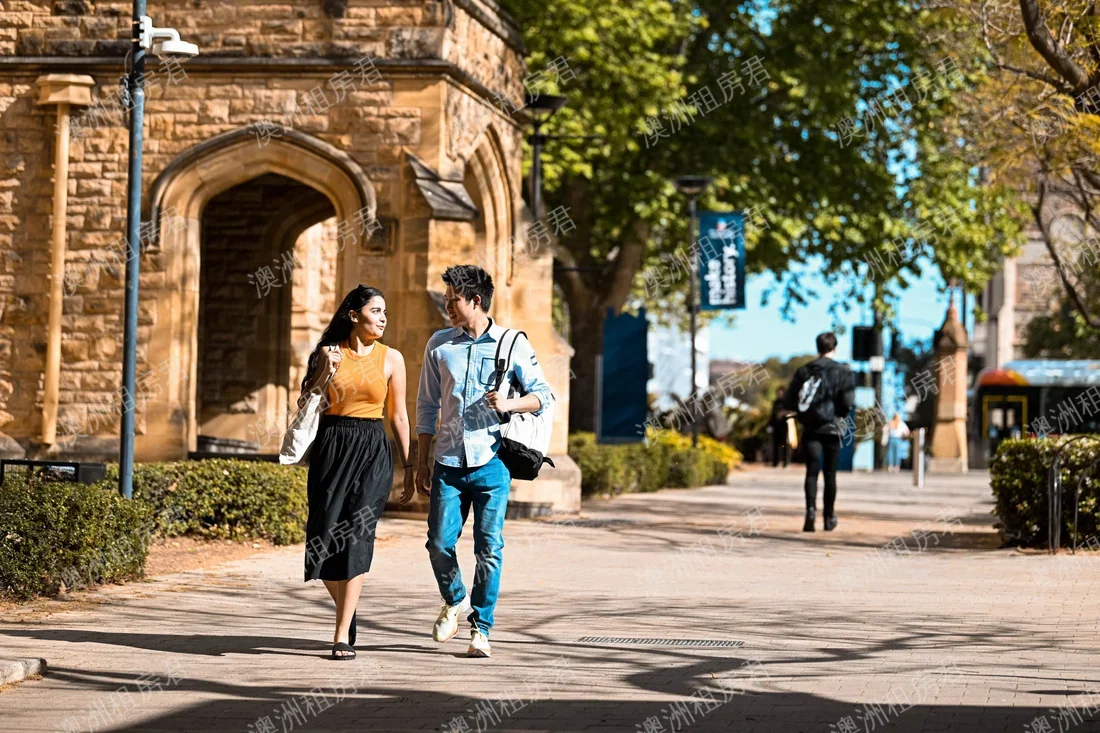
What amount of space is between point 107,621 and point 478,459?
2.74m

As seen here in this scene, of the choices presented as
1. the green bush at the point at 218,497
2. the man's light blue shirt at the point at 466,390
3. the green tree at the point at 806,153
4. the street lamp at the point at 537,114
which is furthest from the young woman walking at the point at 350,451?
the green tree at the point at 806,153

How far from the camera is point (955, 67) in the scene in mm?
27781

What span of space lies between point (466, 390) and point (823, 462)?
29.6 ft

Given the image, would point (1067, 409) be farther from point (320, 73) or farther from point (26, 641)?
point (26, 641)

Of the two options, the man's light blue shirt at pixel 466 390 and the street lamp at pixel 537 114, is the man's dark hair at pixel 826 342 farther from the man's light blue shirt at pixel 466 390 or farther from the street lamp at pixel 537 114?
the man's light blue shirt at pixel 466 390

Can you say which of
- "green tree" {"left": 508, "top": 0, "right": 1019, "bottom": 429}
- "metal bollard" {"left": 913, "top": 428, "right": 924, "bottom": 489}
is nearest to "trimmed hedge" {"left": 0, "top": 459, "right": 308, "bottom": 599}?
"green tree" {"left": 508, "top": 0, "right": 1019, "bottom": 429}

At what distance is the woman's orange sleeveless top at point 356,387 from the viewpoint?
27.8 ft

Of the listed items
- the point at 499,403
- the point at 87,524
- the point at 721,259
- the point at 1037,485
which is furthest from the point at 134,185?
the point at 721,259

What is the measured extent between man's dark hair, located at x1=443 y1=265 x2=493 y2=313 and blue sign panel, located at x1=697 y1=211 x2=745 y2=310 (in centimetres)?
1930

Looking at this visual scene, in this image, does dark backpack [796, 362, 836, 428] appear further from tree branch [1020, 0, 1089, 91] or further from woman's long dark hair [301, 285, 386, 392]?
woman's long dark hair [301, 285, 386, 392]

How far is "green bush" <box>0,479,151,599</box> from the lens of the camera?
406 inches

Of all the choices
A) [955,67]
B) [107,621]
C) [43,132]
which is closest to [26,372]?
[43,132]

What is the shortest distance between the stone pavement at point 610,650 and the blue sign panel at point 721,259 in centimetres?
1336

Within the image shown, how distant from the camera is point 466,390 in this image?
8.50 meters
